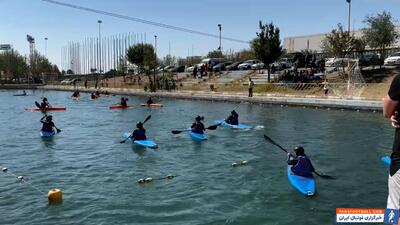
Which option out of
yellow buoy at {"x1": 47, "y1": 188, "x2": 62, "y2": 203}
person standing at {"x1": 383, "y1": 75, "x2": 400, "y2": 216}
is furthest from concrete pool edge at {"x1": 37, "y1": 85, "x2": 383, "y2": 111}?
person standing at {"x1": 383, "y1": 75, "x2": 400, "y2": 216}

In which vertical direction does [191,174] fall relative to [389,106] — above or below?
below

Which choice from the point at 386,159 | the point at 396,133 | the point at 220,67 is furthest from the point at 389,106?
the point at 220,67

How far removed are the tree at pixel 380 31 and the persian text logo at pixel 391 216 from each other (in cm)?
4994

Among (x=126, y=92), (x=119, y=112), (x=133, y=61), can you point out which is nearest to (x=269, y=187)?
(x=119, y=112)

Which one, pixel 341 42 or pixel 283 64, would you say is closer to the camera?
pixel 341 42

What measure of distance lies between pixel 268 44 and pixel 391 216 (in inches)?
1932

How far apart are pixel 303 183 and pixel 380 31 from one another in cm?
4278

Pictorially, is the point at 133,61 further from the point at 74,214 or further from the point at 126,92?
the point at 74,214

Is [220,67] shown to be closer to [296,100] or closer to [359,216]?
[296,100]

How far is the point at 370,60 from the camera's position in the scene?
50375 millimetres

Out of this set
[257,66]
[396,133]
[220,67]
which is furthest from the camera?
[220,67]

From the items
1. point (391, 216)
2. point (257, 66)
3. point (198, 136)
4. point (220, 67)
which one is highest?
point (220, 67)

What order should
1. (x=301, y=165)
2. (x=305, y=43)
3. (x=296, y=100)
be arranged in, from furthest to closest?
(x=305, y=43) → (x=296, y=100) → (x=301, y=165)

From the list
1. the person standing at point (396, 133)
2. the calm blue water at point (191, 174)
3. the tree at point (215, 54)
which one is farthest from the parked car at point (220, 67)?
the person standing at point (396, 133)
